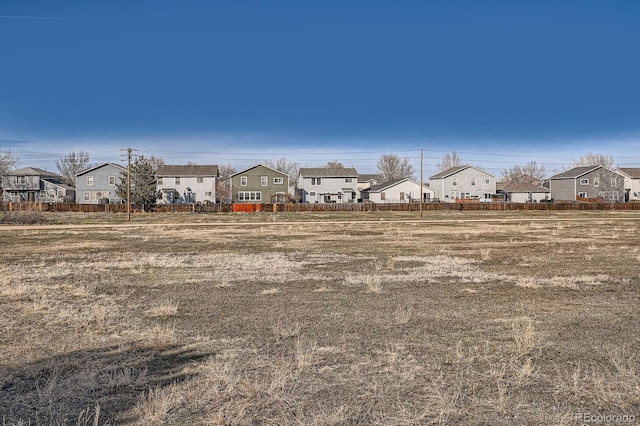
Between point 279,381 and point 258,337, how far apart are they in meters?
2.00

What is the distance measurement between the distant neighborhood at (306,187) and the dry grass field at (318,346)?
66739 mm

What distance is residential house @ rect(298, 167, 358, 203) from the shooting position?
88125mm

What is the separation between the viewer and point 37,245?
2366 cm

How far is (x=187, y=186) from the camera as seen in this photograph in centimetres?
8456

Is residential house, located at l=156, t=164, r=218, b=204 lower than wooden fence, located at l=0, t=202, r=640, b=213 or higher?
higher

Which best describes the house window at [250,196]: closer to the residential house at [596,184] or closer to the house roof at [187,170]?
the house roof at [187,170]

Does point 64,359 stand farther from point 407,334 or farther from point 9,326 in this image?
point 407,334

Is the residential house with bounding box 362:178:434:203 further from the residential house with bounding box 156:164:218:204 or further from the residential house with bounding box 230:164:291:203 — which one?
the residential house with bounding box 156:164:218:204

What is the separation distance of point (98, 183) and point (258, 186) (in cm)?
2730

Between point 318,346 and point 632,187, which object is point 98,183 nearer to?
point 318,346

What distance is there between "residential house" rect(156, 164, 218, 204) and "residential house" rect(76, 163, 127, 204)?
748 cm

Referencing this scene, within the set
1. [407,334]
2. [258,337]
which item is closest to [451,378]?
[407,334]

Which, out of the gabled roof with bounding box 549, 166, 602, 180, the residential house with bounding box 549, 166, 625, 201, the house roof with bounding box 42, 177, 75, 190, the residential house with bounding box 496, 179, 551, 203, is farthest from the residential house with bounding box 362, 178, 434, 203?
the house roof with bounding box 42, 177, 75, 190

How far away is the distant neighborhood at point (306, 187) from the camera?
275 ft
